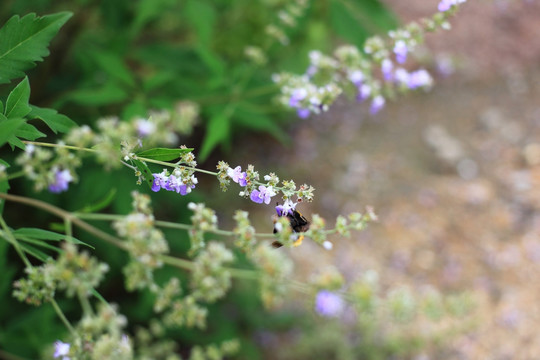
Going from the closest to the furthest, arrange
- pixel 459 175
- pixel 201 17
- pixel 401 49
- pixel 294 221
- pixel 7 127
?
1. pixel 7 127
2. pixel 294 221
3. pixel 401 49
4. pixel 201 17
5. pixel 459 175

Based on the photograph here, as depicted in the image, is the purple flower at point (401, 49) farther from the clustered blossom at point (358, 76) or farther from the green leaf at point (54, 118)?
the green leaf at point (54, 118)

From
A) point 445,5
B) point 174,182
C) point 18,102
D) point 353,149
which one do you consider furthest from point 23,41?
point 353,149

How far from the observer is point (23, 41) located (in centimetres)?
169

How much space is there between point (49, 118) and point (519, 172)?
501 cm

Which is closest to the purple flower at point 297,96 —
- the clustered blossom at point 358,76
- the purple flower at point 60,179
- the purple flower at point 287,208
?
the clustered blossom at point 358,76

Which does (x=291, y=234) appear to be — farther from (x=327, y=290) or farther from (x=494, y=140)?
(x=494, y=140)

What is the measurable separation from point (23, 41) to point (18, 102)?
24 cm

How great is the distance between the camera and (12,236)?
57.4 inches

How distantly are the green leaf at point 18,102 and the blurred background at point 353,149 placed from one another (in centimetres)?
118

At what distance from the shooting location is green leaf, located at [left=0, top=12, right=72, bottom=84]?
64.7 inches

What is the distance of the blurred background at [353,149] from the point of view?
330cm

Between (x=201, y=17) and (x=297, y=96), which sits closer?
(x=297, y=96)

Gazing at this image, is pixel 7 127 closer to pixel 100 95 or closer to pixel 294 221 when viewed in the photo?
pixel 294 221

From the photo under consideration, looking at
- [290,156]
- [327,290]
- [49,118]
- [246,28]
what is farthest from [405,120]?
[49,118]
